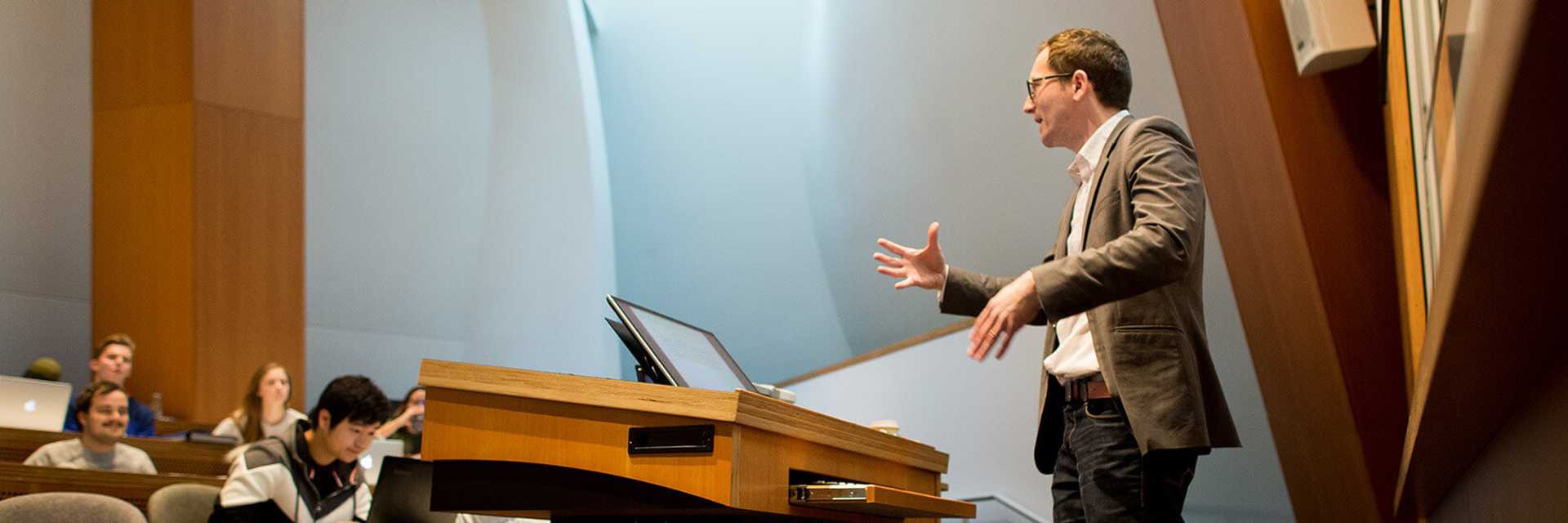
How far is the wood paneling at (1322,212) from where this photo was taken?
253 cm

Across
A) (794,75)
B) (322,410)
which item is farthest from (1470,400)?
(794,75)

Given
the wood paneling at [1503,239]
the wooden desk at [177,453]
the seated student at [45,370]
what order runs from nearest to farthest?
the wood paneling at [1503,239], the wooden desk at [177,453], the seated student at [45,370]

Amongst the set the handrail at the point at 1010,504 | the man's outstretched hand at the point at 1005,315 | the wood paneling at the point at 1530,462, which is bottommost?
the handrail at the point at 1010,504

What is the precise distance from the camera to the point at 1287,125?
2.52 m

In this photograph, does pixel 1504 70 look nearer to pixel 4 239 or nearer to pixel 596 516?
pixel 596 516

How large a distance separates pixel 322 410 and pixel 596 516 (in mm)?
1563

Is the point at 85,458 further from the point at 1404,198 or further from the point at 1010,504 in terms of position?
the point at 1404,198

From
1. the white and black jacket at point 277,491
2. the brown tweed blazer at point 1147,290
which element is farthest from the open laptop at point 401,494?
the brown tweed blazer at point 1147,290

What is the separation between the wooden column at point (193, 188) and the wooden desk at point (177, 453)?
1292 mm

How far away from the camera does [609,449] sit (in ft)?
5.12

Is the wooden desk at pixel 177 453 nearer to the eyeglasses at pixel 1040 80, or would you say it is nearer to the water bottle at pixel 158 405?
the water bottle at pixel 158 405

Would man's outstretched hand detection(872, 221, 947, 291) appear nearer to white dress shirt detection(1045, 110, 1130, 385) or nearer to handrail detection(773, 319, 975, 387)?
white dress shirt detection(1045, 110, 1130, 385)

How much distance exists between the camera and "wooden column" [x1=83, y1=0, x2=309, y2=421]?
595 centimetres

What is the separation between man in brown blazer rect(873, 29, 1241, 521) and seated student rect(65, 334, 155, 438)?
4682 mm
